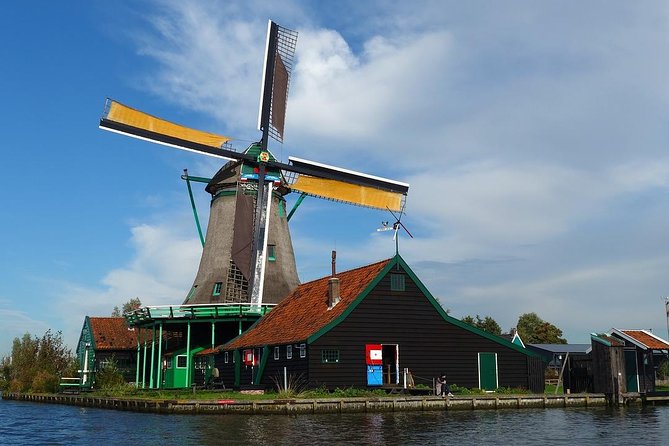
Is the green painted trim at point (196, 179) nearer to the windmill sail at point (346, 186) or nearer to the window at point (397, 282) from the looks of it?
the windmill sail at point (346, 186)

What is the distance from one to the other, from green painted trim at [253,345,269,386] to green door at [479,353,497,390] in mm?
11329

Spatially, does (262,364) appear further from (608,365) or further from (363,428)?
(608,365)

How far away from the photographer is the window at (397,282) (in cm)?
3853

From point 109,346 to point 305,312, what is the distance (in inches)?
1019

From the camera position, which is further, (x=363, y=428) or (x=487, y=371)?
(x=487, y=371)

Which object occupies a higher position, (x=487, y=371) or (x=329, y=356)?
(x=329, y=356)

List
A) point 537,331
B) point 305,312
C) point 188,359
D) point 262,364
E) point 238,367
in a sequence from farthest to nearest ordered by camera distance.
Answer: point 537,331
point 188,359
point 238,367
point 305,312
point 262,364

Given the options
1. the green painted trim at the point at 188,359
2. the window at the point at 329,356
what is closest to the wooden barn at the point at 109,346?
the green painted trim at the point at 188,359

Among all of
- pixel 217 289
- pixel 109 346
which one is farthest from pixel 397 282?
pixel 109 346

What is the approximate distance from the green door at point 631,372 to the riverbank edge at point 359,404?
3320mm

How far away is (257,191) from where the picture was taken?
5094 centimetres

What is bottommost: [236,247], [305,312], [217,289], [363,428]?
[363,428]

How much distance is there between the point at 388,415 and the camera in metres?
31.5

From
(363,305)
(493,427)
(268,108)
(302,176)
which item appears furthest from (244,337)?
(493,427)
